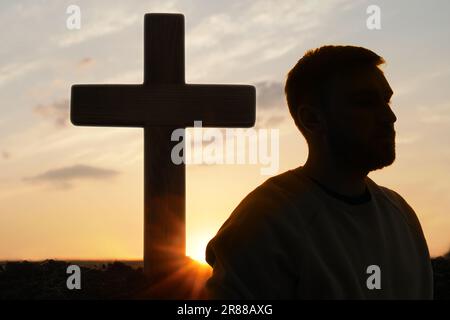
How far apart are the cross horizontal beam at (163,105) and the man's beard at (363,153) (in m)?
2.02

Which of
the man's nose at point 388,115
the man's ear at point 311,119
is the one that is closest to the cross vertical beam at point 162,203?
the man's ear at point 311,119

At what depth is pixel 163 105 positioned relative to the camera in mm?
4484

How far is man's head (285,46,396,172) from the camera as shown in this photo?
2.59 m

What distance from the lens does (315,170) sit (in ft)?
8.64

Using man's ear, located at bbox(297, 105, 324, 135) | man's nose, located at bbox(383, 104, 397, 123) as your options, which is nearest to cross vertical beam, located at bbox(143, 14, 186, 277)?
man's ear, located at bbox(297, 105, 324, 135)

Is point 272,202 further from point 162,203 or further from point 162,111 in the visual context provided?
point 162,111

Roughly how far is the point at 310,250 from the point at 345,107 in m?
0.60

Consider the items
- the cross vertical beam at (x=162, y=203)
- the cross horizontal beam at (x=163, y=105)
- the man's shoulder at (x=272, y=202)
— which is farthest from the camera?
the cross horizontal beam at (x=163, y=105)

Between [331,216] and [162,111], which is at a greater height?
[162,111]

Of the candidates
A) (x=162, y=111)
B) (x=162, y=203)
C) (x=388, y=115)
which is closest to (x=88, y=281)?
(x=162, y=203)

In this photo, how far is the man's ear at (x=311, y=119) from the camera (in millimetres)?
2688

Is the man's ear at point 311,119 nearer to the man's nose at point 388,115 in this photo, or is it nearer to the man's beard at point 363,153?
the man's beard at point 363,153
